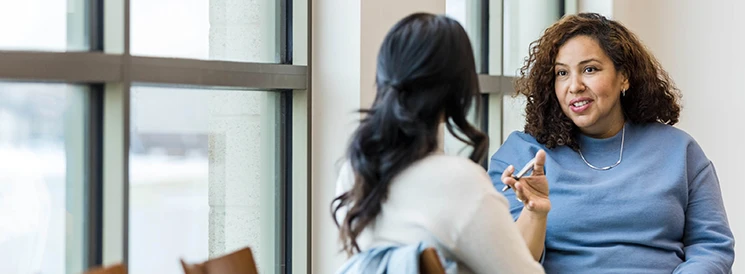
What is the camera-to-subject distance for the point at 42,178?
1883 mm

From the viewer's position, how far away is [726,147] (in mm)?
4059

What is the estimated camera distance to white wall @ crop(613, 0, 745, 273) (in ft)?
13.2

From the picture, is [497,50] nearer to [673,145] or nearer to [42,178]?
[673,145]

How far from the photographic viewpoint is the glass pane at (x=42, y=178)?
5.96 feet

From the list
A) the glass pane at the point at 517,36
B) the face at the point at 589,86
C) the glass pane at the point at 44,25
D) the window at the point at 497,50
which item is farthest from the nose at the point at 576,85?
the glass pane at the point at 44,25

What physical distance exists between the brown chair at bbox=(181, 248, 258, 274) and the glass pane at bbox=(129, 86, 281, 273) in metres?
0.46

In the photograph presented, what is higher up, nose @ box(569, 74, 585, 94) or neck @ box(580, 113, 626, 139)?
nose @ box(569, 74, 585, 94)

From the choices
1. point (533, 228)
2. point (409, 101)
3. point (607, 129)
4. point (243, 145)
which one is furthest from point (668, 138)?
point (409, 101)

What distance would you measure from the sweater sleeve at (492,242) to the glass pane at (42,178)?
817 millimetres

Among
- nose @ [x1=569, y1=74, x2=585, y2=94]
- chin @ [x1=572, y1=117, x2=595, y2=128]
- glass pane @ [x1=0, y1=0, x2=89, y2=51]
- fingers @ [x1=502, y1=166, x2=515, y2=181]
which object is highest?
glass pane @ [x1=0, y1=0, x2=89, y2=51]

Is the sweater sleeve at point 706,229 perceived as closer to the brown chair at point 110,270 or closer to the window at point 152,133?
the window at point 152,133

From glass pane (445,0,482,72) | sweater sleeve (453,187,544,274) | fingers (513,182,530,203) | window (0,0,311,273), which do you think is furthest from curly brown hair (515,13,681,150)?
sweater sleeve (453,187,544,274)

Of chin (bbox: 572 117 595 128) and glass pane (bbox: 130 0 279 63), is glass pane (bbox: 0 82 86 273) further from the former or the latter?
chin (bbox: 572 117 595 128)

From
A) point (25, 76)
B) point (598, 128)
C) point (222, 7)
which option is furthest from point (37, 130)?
point (598, 128)
